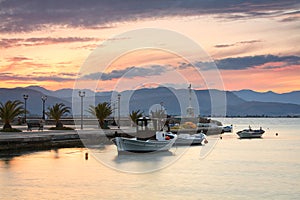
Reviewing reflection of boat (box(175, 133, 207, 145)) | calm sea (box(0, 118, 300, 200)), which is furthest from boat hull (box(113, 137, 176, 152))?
reflection of boat (box(175, 133, 207, 145))

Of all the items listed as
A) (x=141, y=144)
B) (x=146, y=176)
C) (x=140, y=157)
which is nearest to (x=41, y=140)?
(x=141, y=144)

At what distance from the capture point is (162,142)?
5234cm

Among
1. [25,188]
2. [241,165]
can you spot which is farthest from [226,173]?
[25,188]

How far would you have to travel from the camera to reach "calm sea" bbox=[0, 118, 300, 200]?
94.1 ft

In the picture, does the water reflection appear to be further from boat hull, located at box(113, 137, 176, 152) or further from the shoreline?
the shoreline

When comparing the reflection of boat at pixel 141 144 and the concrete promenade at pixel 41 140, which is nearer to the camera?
the concrete promenade at pixel 41 140

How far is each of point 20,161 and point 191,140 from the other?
1153 inches

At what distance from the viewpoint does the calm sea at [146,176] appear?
28672 millimetres

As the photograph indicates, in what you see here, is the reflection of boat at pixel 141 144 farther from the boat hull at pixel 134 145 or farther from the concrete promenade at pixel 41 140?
the concrete promenade at pixel 41 140

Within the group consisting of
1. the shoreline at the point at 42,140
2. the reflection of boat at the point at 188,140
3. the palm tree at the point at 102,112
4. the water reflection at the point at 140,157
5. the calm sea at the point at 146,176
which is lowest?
the calm sea at the point at 146,176

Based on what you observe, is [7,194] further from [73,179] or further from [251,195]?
[251,195]

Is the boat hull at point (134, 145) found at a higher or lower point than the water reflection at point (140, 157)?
higher

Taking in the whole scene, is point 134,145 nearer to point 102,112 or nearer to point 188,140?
point 188,140

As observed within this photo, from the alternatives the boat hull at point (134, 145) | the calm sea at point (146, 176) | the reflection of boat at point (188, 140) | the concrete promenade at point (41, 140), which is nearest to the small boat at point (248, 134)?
the reflection of boat at point (188, 140)
